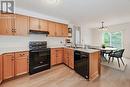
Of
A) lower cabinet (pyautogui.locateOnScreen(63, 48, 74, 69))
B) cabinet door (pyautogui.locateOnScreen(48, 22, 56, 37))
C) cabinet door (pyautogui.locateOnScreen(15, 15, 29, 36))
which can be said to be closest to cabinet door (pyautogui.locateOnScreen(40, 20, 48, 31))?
cabinet door (pyautogui.locateOnScreen(48, 22, 56, 37))

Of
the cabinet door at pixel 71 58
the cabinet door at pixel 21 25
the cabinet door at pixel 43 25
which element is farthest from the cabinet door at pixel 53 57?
the cabinet door at pixel 21 25

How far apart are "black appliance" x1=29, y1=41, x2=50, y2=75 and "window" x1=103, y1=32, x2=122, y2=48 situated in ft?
17.7

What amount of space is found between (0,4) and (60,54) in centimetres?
288

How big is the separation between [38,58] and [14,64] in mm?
848

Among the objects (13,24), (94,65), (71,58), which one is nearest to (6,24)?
(13,24)

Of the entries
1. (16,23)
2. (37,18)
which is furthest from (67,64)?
(16,23)

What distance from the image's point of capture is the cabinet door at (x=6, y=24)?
2.80 m

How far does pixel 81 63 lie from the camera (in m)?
3.13

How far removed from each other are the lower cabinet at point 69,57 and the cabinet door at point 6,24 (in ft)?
7.40

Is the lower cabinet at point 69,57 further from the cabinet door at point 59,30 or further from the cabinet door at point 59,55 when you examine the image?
the cabinet door at point 59,30

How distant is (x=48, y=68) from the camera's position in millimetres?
3793

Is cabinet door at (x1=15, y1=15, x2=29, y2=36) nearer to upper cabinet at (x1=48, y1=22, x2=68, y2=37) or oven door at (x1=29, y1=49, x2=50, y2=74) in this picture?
oven door at (x1=29, y1=49, x2=50, y2=74)

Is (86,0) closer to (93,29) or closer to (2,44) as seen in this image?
(2,44)

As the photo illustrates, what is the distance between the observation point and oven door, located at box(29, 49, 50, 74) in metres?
3.25
